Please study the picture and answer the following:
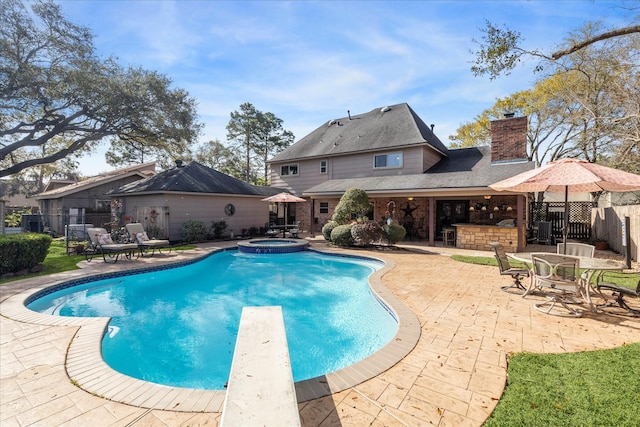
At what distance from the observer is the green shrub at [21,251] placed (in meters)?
8.70

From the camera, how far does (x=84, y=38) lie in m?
15.7

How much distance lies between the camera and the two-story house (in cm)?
1394

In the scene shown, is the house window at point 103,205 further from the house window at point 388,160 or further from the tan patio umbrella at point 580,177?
the tan patio umbrella at point 580,177

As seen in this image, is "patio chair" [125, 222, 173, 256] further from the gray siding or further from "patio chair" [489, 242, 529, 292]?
"patio chair" [489, 242, 529, 292]

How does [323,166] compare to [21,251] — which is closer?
[21,251]

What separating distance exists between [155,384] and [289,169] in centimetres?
2133

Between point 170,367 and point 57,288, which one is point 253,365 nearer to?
point 170,367

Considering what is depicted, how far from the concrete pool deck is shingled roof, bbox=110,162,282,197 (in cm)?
1036

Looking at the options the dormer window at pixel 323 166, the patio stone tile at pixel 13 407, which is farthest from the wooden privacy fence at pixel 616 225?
the dormer window at pixel 323 166

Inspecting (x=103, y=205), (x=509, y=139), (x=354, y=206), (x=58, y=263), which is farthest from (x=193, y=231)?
(x=509, y=139)

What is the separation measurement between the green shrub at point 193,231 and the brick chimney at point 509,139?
53.7 feet

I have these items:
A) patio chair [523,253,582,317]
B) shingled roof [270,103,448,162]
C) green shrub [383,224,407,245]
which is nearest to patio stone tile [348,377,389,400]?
patio chair [523,253,582,317]

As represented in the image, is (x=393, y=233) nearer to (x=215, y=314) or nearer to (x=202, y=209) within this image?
(x=215, y=314)

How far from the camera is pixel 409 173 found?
18.1 meters
